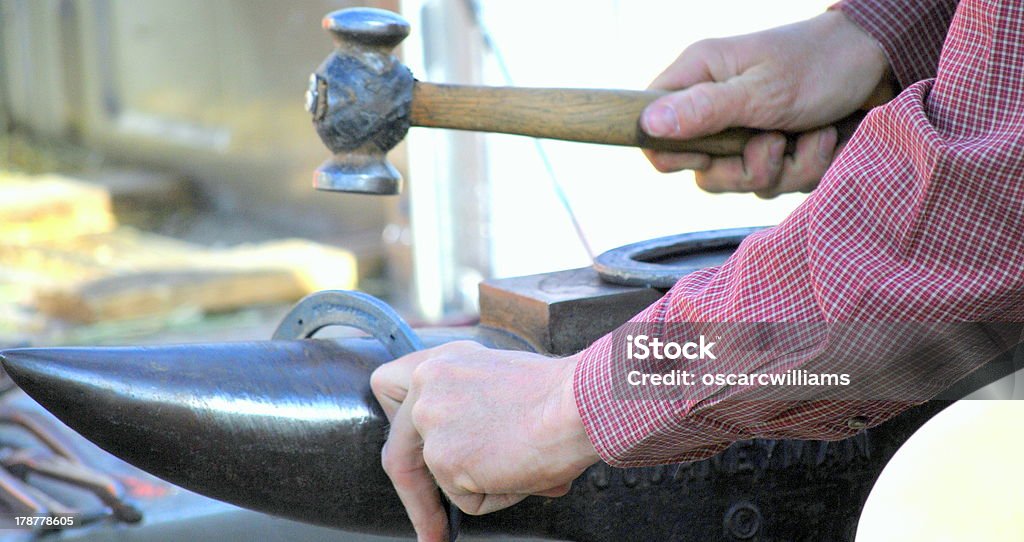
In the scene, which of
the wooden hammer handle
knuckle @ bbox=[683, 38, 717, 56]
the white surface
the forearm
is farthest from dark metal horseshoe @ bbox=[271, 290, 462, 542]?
the white surface

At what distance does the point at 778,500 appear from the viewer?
4.31 ft

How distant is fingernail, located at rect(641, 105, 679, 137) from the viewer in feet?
5.37

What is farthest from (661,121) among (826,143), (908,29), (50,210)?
(50,210)

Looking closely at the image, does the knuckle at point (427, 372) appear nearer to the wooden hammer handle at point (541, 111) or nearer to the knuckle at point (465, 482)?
the knuckle at point (465, 482)

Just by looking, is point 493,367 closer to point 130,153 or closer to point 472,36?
point 472,36

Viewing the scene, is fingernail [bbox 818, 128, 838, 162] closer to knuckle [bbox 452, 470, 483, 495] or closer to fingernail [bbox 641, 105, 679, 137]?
fingernail [bbox 641, 105, 679, 137]

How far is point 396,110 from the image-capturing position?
155 cm

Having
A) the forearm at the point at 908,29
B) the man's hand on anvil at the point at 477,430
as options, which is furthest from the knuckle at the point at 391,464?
the forearm at the point at 908,29

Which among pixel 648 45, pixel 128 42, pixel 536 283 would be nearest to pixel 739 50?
pixel 536 283

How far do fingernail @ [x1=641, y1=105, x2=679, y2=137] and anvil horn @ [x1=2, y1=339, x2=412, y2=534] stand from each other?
A: 0.62 meters

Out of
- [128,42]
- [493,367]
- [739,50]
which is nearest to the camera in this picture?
[493,367]

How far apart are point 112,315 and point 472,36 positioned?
5.09 ft

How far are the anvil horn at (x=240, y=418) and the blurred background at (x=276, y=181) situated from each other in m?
1.30

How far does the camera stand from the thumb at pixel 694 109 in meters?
1.64
